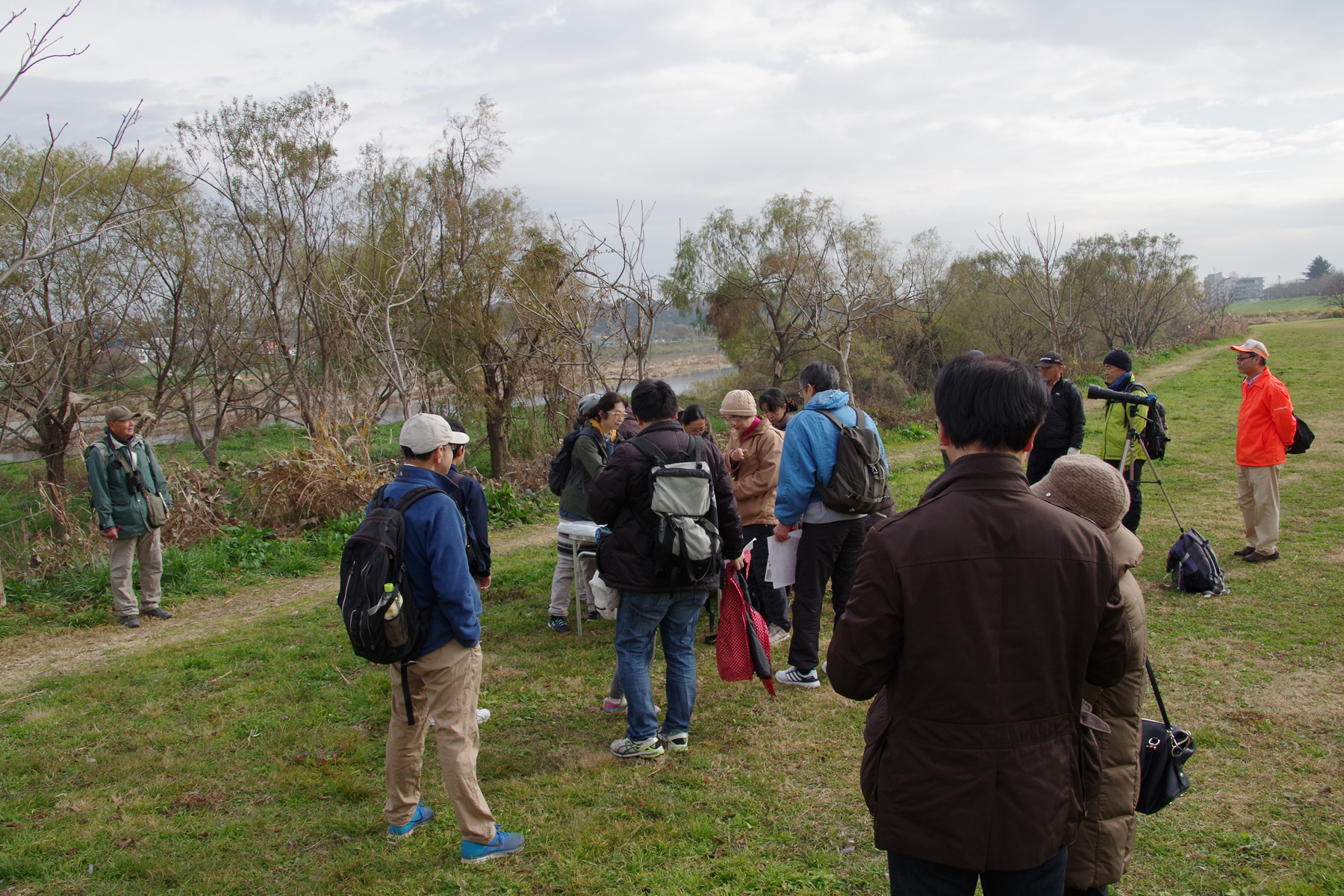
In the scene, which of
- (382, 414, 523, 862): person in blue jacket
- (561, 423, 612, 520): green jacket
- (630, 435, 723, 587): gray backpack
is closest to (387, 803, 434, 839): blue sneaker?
(382, 414, 523, 862): person in blue jacket

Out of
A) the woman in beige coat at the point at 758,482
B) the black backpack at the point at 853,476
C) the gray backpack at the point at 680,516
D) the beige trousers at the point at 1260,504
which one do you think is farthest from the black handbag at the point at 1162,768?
the beige trousers at the point at 1260,504

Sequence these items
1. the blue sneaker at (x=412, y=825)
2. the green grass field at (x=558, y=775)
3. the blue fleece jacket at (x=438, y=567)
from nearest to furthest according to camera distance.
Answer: the blue fleece jacket at (x=438, y=567) → the green grass field at (x=558, y=775) → the blue sneaker at (x=412, y=825)

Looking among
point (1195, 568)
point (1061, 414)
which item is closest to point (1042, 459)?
point (1061, 414)

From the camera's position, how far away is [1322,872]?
9.50 feet

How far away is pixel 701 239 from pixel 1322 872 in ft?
78.6

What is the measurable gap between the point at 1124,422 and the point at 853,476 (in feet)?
12.9

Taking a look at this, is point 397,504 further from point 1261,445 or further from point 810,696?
point 1261,445

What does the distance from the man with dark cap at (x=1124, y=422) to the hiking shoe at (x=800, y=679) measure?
3.49 meters

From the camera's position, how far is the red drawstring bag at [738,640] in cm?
406

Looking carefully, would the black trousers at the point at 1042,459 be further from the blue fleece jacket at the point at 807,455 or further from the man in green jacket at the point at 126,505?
the man in green jacket at the point at 126,505

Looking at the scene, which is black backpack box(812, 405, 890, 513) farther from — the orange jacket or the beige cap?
the beige cap

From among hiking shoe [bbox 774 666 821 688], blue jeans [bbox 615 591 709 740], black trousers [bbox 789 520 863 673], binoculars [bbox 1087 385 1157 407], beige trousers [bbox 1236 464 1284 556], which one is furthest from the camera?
beige trousers [bbox 1236 464 1284 556]

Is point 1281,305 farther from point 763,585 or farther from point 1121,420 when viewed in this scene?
point 763,585

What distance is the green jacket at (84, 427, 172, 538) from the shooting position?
6.45 meters
